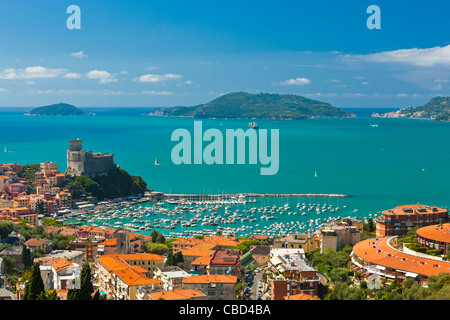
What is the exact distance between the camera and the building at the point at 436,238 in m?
10.9

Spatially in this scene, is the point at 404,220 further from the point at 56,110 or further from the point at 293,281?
the point at 56,110

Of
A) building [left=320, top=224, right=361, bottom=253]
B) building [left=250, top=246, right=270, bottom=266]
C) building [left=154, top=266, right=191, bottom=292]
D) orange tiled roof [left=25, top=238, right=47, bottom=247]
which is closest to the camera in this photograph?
building [left=154, top=266, right=191, bottom=292]

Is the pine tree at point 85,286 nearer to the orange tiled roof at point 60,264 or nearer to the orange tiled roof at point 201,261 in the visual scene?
the orange tiled roof at point 60,264

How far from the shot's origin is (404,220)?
14586 mm

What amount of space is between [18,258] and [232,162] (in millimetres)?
29824

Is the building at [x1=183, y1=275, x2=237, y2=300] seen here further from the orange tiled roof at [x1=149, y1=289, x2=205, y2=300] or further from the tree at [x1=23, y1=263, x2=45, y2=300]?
the tree at [x1=23, y1=263, x2=45, y2=300]

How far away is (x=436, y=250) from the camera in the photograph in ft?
35.7

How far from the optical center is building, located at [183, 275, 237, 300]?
9.66 metres

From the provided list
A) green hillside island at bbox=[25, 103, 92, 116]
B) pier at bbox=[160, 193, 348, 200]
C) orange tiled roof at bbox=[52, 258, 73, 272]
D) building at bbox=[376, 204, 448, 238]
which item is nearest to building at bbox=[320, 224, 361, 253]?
building at bbox=[376, 204, 448, 238]

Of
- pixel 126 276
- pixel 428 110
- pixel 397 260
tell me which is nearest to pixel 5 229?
pixel 126 276

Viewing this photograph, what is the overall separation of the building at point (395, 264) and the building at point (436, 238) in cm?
48

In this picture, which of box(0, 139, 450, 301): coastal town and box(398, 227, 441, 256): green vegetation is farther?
box(398, 227, 441, 256): green vegetation

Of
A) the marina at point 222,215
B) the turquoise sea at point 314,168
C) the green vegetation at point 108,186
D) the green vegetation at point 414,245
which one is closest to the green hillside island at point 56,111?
the turquoise sea at point 314,168
